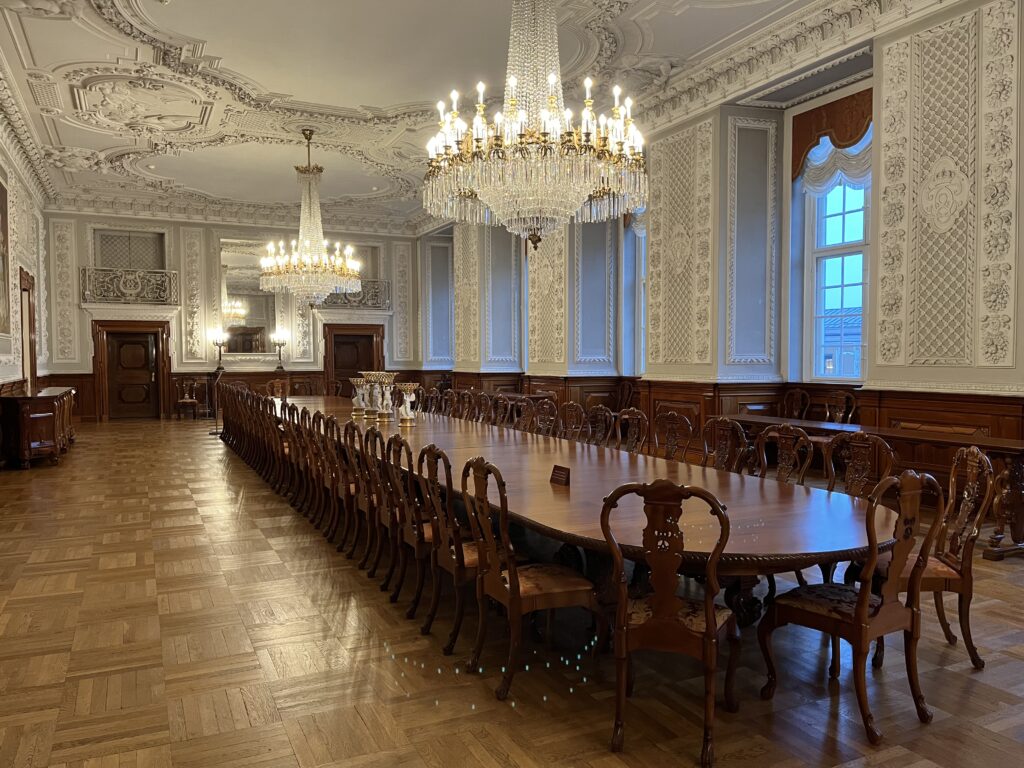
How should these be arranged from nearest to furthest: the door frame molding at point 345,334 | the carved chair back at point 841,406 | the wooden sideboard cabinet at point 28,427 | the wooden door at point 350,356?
the carved chair back at point 841,406 → the wooden sideboard cabinet at point 28,427 → the door frame molding at point 345,334 → the wooden door at point 350,356

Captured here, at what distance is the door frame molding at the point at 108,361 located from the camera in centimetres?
1309

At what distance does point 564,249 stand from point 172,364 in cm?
810

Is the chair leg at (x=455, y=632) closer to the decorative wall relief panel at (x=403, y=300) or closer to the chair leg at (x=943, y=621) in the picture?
the chair leg at (x=943, y=621)

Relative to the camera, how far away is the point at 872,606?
231 cm

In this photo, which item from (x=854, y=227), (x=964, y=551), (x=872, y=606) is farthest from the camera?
(x=854, y=227)

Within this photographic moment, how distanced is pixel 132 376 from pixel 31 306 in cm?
305

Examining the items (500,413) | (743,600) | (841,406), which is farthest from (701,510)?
(841,406)

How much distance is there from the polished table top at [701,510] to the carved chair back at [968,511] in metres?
0.27

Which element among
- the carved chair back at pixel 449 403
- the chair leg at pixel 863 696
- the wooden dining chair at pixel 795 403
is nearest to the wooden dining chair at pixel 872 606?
the chair leg at pixel 863 696

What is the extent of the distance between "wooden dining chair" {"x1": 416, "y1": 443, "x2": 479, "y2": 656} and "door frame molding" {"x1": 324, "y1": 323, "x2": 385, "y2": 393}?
1205cm

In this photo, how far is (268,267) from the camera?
374 inches

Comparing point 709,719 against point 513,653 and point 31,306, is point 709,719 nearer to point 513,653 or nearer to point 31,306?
point 513,653

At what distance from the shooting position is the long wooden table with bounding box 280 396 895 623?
2.18m

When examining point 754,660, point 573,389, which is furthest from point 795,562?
point 573,389
